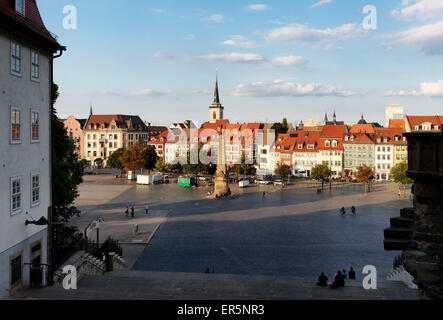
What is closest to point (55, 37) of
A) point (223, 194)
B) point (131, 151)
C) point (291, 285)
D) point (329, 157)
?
point (291, 285)

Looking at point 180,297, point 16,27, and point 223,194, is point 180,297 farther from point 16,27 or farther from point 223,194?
point 223,194

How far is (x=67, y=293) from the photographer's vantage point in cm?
1588

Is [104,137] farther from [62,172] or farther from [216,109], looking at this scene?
[62,172]

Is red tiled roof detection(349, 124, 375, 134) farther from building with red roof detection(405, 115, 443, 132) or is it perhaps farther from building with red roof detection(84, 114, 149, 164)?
building with red roof detection(84, 114, 149, 164)

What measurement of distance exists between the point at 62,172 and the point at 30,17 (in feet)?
39.2

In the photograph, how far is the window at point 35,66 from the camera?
17156mm

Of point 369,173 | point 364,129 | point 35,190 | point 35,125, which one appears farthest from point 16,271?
point 364,129

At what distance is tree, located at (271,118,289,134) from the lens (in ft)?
441

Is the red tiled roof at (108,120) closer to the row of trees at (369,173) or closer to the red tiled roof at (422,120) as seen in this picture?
the row of trees at (369,173)

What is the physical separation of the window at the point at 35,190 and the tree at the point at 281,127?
116061mm

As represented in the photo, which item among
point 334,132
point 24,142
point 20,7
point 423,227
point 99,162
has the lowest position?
point 99,162

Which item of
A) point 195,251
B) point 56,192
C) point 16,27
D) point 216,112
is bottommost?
point 195,251

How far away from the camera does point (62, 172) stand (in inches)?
1057

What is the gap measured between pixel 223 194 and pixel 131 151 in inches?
1472
